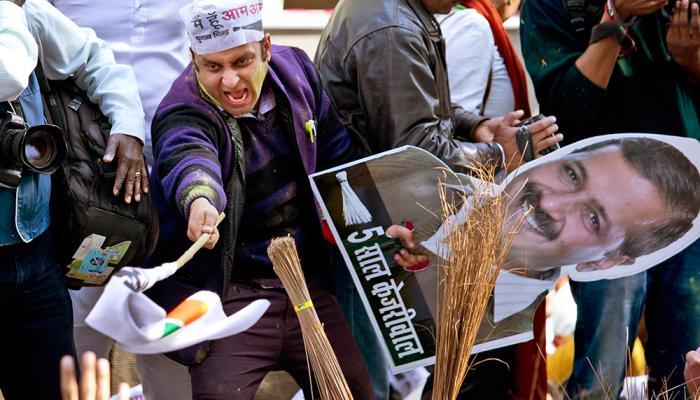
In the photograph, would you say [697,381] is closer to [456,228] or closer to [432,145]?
[456,228]

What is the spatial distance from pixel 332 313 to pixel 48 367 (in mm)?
722

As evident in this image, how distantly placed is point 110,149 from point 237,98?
Result: 33 cm

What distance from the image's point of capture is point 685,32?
139 inches

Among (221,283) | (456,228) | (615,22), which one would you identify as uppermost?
(615,22)

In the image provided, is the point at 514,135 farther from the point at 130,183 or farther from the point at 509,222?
the point at 130,183

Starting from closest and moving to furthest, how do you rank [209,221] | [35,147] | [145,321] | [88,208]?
[145,321] → [209,221] → [35,147] → [88,208]

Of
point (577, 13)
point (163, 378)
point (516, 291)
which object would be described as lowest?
point (163, 378)

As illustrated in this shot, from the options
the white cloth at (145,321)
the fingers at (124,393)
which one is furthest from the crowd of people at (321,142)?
the fingers at (124,393)

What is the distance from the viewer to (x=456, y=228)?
2.62 metres

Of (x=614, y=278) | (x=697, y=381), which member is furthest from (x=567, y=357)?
(x=697, y=381)

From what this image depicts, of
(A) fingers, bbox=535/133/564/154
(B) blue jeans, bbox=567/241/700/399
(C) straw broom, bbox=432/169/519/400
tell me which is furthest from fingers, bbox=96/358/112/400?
(B) blue jeans, bbox=567/241/700/399

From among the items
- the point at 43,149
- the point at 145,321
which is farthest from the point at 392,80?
the point at 145,321

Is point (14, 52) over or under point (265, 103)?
over

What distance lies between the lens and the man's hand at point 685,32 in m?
3.52
